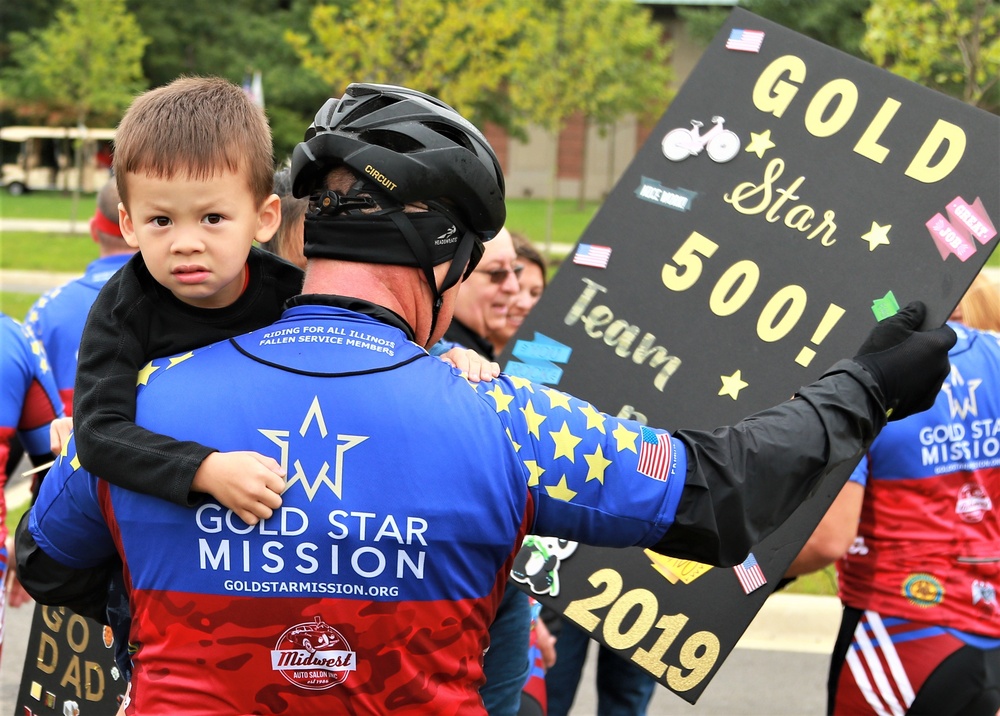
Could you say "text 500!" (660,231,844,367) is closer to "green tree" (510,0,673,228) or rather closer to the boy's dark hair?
the boy's dark hair

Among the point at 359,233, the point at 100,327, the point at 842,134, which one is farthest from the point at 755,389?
the point at 100,327

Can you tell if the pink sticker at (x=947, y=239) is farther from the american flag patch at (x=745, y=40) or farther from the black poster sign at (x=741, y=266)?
the american flag patch at (x=745, y=40)

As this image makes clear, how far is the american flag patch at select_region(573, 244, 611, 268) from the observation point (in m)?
2.67

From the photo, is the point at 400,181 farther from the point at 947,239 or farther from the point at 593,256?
the point at 947,239

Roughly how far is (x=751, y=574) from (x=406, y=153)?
45.4 inches

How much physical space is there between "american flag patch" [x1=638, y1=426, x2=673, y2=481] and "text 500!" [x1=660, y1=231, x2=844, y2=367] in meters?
0.69

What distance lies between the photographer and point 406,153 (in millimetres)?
1887

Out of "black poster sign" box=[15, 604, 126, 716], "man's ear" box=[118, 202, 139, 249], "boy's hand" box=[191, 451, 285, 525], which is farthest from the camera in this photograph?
"black poster sign" box=[15, 604, 126, 716]

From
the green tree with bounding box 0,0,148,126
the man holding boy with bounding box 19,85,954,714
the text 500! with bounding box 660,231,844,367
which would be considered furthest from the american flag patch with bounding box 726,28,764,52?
the green tree with bounding box 0,0,148,126

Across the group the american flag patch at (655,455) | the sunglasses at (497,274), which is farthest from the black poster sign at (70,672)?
the sunglasses at (497,274)

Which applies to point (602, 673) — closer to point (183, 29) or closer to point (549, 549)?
point (549, 549)

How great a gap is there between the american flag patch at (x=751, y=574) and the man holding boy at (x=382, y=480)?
0.55 m

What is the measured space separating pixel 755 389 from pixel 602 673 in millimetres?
2228

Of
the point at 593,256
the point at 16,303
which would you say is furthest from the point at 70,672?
the point at 16,303
